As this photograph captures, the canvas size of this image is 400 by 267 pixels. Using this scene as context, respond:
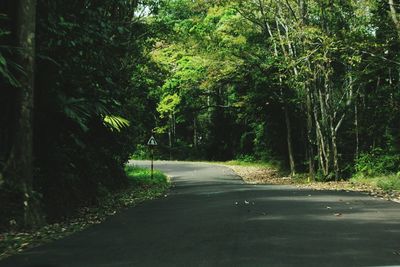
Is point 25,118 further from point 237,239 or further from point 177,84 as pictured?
point 177,84

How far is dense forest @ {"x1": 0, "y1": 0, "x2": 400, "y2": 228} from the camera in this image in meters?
11.0

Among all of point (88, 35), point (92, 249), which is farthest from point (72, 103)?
point (92, 249)

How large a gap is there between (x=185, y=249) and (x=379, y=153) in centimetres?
2188

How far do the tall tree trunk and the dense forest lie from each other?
2cm

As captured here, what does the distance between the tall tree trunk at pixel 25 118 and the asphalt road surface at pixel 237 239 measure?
1.36 meters

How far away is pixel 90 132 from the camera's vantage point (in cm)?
1439

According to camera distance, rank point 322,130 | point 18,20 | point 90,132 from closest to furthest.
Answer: point 18,20, point 90,132, point 322,130

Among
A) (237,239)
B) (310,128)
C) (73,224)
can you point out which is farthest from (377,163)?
(237,239)

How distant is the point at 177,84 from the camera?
43.2 metres

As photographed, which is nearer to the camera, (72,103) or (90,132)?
(72,103)

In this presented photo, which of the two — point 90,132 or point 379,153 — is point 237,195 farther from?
point 379,153

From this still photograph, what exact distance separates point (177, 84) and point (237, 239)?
3490cm

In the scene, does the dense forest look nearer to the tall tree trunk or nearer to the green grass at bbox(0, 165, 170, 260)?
the tall tree trunk

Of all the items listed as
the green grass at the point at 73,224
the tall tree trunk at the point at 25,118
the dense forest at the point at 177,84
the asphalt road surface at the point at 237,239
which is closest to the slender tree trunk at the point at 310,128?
the dense forest at the point at 177,84
